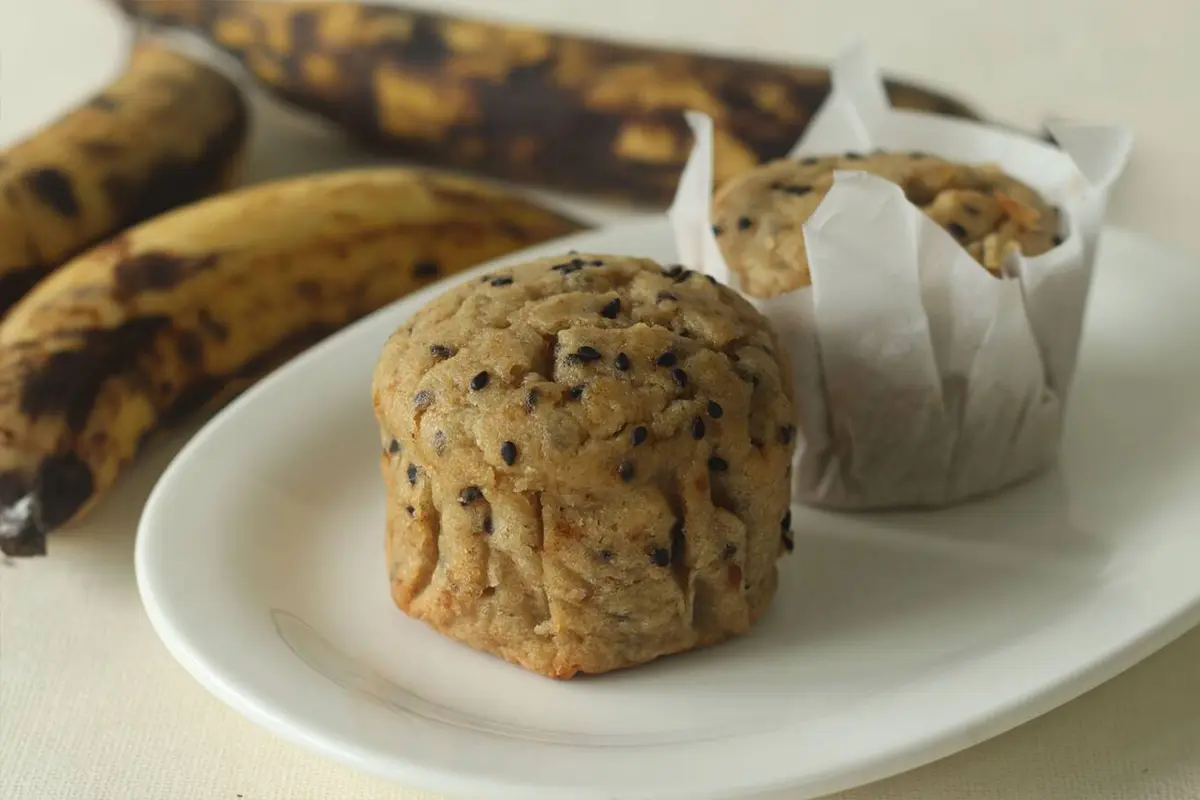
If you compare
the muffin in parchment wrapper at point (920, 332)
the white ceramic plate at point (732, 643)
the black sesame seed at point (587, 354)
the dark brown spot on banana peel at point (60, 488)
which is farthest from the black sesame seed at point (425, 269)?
the black sesame seed at point (587, 354)

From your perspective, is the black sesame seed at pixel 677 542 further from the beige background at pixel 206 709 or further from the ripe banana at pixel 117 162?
the ripe banana at pixel 117 162

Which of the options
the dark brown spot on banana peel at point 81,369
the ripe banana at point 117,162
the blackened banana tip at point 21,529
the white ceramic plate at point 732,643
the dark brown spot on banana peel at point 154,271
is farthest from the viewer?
the ripe banana at point 117,162

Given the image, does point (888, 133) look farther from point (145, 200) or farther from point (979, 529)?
point (145, 200)

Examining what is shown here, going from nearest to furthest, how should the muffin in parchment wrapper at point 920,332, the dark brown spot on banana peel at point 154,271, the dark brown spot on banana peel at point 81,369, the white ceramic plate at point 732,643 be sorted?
the white ceramic plate at point 732,643 → the muffin in parchment wrapper at point 920,332 → the dark brown spot on banana peel at point 81,369 → the dark brown spot on banana peel at point 154,271

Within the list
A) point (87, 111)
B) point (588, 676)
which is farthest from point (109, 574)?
point (87, 111)

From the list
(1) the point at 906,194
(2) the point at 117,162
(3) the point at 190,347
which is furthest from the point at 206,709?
(2) the point at 117,162

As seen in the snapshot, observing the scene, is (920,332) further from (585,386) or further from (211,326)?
(211,326)
